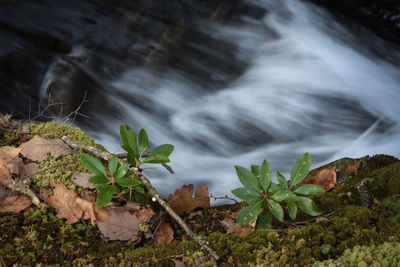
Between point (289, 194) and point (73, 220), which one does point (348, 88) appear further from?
point (73, 220)

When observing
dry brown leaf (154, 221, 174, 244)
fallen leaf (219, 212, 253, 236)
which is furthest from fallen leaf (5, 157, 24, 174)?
fallen leaf (219, 212, 253, 236)

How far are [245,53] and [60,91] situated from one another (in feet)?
10.7

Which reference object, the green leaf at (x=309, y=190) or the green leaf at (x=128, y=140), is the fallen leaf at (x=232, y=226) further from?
the green leaf at (x=128, y=140)

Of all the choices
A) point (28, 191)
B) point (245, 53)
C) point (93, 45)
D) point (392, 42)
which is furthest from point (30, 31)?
point (392, 42)

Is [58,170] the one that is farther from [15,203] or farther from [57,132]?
[57,132]

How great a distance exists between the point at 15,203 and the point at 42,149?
512 mm

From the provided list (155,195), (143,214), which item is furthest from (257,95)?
(143,214)

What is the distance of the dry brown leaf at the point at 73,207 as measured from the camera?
1.91 metres

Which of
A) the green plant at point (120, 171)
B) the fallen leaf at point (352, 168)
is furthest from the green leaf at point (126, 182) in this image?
the fallen leaf at point (352, 168)

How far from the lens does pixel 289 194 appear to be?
6.05 feet

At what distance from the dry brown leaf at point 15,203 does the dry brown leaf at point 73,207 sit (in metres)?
0.11

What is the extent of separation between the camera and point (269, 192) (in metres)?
1.95

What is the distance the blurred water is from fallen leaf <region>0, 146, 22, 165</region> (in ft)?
8.21

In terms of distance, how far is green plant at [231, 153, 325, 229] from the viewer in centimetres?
185
